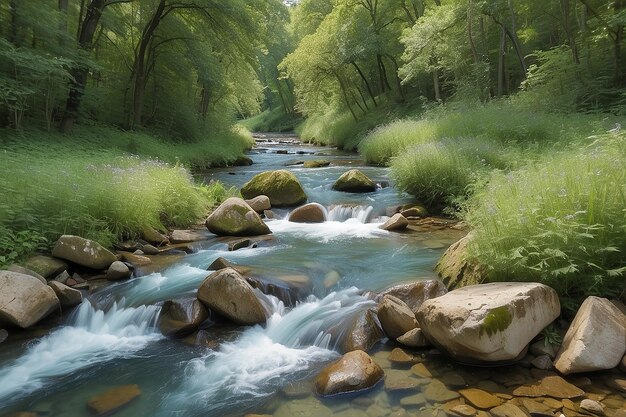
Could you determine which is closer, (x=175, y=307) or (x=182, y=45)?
(x=175, y=307)

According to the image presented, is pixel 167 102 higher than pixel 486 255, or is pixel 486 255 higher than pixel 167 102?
pixel 167 102

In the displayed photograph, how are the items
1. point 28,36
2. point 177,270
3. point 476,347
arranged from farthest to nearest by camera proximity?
point 28,36 → point 177,270 → point 476,347

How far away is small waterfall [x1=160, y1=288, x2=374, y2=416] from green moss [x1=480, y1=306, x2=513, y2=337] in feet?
5.00

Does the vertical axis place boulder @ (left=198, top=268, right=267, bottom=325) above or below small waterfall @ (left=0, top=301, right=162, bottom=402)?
above

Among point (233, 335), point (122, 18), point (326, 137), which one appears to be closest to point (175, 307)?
point (233, 335)

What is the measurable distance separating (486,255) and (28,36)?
14.3 metres

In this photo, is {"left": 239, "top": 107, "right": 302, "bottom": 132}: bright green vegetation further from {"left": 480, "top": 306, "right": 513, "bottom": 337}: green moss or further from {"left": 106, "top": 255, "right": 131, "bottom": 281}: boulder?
{"left": 480, "top": 306, "right": 513, "bottom": 337}: green moss

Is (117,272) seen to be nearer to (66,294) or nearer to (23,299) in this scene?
(66,294)

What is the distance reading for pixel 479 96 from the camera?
19766 mm

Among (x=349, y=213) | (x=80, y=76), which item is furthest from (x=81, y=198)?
(x=80, y=76)

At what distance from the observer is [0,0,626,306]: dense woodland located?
432 cm

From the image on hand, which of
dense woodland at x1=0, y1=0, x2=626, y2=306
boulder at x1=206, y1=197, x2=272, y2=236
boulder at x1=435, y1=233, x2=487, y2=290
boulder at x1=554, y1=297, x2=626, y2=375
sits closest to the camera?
boulder at x1=554, y1=297, x2=626, y2=375

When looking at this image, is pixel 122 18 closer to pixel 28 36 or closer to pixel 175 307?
pixel 28 36

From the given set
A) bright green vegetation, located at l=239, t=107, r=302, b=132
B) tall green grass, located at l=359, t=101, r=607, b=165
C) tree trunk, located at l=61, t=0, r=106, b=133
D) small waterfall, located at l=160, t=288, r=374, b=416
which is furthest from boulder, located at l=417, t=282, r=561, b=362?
bright green vegetation, located at l=239, t=107, r=302, b=132
